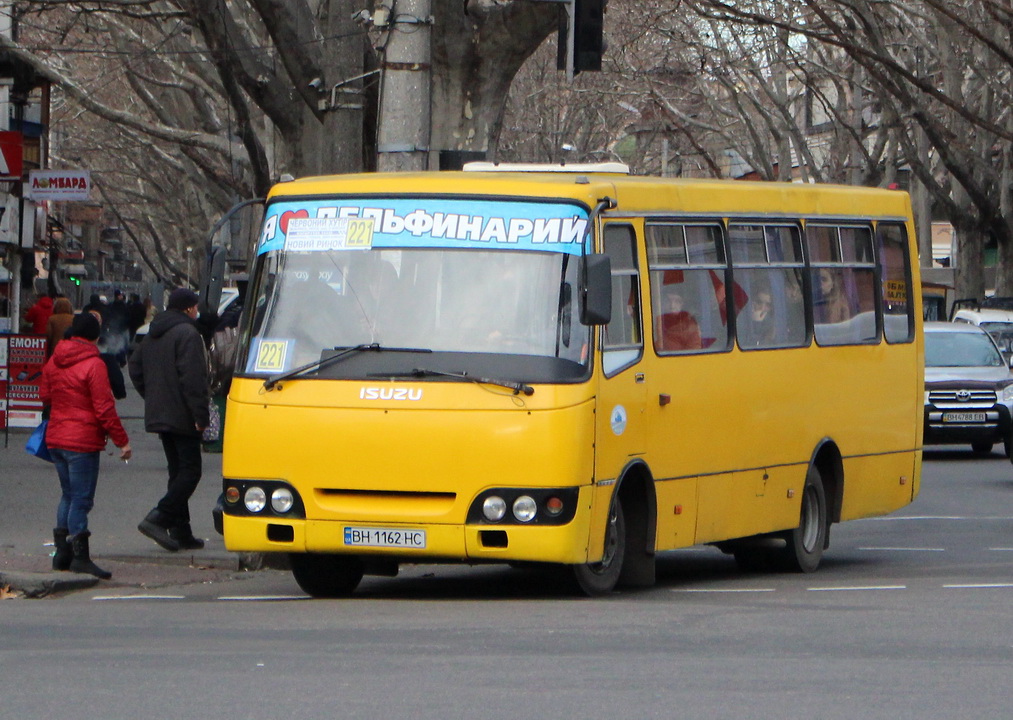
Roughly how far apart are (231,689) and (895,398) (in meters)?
A: 7.80

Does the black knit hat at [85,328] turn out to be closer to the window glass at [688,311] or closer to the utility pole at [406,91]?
the utility pole at [406,91]

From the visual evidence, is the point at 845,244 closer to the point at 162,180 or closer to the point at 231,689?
the point at 231,689

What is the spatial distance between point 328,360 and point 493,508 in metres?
1.22

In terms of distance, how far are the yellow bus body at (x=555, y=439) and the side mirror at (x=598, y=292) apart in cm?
43

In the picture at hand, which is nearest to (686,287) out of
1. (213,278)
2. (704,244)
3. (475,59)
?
(704,244)

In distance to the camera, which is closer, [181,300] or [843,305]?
[843,305]

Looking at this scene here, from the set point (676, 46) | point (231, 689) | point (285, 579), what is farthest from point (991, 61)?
point (231, 689)

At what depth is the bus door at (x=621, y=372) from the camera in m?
10.0

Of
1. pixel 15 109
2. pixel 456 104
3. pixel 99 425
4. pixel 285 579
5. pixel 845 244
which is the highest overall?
pixel 15 109

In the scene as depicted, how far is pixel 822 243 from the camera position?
12992mm

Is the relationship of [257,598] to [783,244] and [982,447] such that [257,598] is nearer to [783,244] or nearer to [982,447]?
[783,244]

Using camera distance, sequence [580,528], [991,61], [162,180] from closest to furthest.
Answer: [580,528]
[991,61]
[162,180]

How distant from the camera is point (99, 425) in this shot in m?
11.6

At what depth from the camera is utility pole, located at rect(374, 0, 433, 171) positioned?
12992 mm
